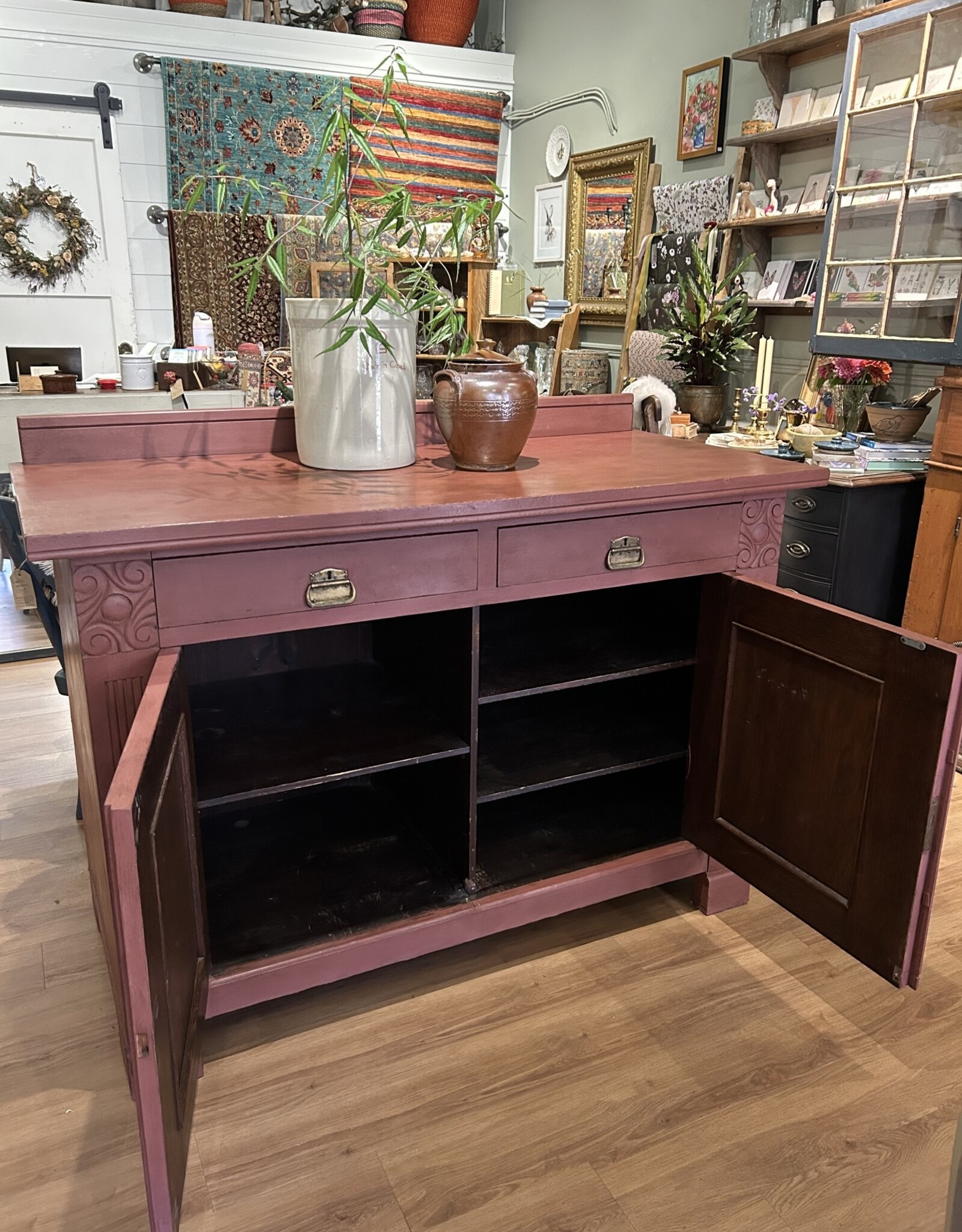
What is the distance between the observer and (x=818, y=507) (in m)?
2.92

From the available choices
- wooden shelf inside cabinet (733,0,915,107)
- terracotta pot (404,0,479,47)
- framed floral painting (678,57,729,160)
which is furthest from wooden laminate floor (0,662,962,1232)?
terracotta pot (404,0,479,47)

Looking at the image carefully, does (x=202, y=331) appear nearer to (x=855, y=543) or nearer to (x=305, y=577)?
(x=855, y=543)

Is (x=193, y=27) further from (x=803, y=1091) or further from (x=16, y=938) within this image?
(x=803, y=1091)

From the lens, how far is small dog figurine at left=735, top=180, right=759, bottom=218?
3.76m

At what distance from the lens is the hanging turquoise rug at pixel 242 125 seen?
17.0 feet

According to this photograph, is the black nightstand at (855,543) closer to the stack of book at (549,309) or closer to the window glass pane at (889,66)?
Result: the window glass pane at (889,66)

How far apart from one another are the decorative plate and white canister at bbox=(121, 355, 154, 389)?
2.73 meters

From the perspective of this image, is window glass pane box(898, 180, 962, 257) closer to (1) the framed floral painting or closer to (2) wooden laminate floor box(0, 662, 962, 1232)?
(1) the framed floral painting

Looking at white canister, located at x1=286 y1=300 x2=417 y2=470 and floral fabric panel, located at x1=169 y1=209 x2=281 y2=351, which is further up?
floral fabric panel, located at x1=169 y1=209 x2=281 y2=351

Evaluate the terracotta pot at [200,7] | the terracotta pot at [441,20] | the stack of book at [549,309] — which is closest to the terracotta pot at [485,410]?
the stack of book at [549,309]

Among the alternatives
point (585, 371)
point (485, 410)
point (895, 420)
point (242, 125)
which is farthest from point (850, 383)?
point (242, 125)

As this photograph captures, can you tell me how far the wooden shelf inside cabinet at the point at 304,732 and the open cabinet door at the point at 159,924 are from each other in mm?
201

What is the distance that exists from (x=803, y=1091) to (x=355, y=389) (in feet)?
4.56

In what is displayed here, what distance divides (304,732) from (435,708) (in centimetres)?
25
